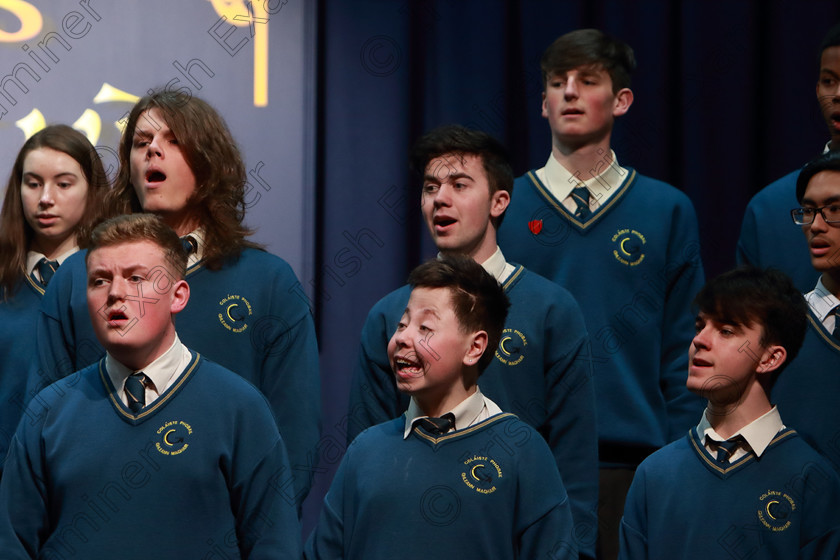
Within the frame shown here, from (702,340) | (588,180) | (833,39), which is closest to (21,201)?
(588,180)

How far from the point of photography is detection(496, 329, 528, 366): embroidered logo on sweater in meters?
2.68

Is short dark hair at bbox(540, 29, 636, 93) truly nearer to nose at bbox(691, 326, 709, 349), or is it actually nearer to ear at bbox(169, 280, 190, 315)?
nose at bbox(691, 326, 709, 349)

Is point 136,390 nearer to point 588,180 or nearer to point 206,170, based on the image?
point 206,170

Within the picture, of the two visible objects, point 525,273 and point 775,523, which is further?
point 525,273

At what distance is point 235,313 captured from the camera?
263 centimetres

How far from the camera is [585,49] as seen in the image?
318cm

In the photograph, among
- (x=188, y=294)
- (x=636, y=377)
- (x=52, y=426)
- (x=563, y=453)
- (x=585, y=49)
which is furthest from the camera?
(x=585, y=49)

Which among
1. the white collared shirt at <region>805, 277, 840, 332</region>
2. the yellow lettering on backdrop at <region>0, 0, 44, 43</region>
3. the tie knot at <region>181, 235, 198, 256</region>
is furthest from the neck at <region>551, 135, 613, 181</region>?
the yellow lettering on backdrop at <region>0, 0, 44, 43</region>

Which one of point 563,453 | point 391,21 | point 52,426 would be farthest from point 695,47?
point 52,426

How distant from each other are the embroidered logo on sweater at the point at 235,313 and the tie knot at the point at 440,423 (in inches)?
19.1

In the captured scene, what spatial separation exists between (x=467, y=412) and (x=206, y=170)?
86 cm

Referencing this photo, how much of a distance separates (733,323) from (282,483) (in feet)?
3.28

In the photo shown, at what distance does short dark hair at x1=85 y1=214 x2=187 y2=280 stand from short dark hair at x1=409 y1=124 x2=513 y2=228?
721 mm

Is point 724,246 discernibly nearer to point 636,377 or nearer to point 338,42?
point 636,377
